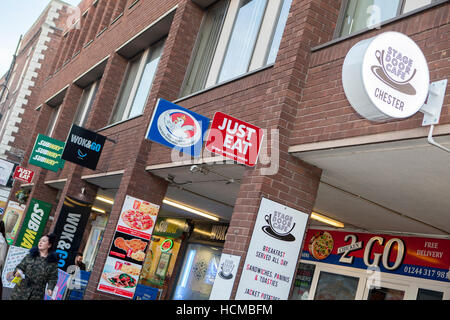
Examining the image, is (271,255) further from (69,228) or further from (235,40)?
(69,228)

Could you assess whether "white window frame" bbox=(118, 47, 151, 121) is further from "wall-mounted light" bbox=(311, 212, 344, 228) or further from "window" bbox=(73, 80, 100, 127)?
"wall-mounted light" bbox=(311, 212, 344, 228)

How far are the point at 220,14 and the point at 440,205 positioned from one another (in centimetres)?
654

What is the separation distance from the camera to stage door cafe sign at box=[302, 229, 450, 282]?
9.72 m

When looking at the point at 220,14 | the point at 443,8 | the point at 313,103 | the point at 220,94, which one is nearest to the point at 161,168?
the point at 220,94

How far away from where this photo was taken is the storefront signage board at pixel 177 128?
335 inches

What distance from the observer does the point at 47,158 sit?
17812 millimetres

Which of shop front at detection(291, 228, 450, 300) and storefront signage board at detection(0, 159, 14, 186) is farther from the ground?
storefront signage board at detection(0, 159, 14, 186)

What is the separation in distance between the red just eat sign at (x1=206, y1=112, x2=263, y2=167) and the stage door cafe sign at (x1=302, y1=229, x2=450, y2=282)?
4.32m

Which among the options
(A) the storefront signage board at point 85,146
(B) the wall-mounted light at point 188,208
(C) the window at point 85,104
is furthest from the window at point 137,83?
(C) the window at point 85,104

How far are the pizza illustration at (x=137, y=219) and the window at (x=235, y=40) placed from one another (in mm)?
2762

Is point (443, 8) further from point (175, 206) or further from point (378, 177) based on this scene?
point (175, 206)

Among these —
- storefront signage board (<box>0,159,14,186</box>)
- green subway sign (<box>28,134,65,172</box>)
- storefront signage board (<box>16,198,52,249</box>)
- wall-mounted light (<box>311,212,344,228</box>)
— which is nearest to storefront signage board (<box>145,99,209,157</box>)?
wall-mounted light (<box>311,212,344,228</box>)

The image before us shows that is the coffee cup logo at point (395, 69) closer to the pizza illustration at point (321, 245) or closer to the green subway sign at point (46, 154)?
the pizza illustration at point (321, 245)

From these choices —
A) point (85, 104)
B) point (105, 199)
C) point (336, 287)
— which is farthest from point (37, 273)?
point (85, 104)
